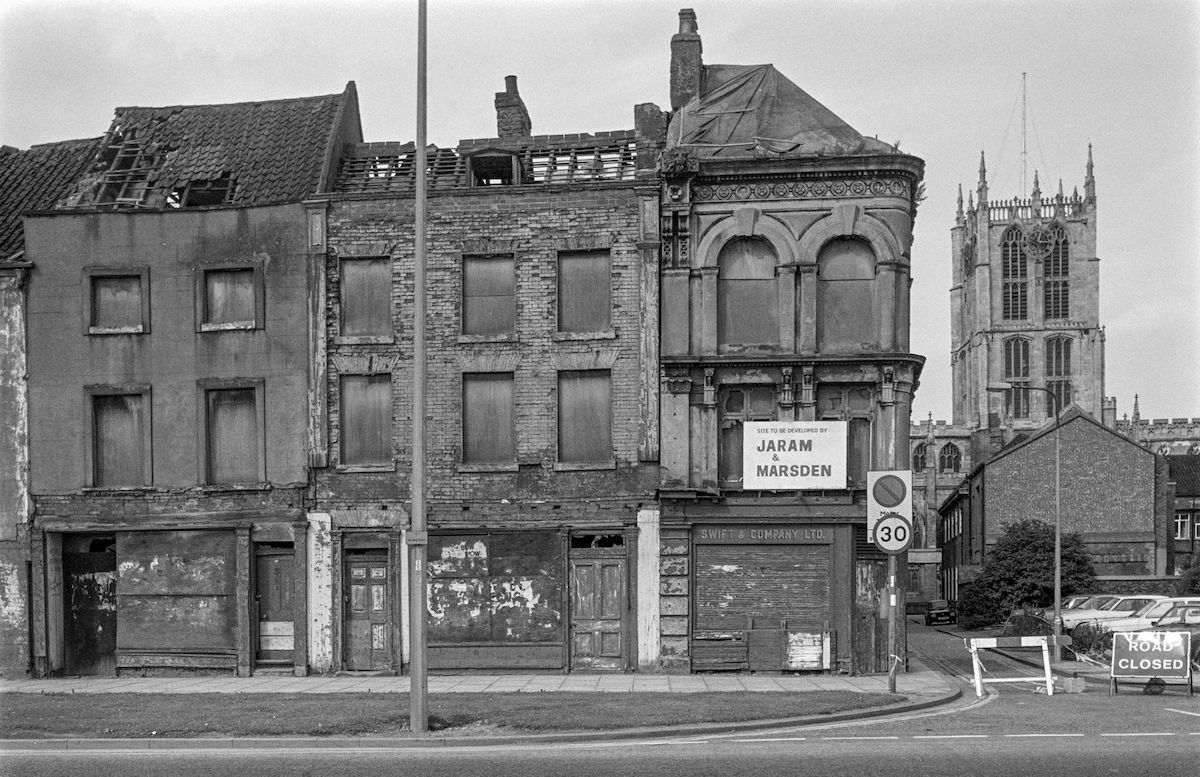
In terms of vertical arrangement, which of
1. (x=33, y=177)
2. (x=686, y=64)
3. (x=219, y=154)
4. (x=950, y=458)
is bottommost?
(x=950, y=458)

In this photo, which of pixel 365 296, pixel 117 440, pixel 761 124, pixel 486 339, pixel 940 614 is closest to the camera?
pixel 486 339

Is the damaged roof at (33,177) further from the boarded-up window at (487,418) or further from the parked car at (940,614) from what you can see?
the parked car at (940,614)

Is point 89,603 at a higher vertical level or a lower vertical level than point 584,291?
lower

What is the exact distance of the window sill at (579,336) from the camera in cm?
2857

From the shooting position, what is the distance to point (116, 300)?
2989cm

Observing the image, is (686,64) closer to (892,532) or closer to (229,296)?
(229,296)

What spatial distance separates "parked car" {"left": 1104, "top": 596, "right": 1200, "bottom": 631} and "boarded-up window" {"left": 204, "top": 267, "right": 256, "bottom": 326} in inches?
875

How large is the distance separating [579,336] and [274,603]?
326 inches

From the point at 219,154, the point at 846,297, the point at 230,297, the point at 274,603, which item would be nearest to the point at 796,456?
the point at 846,297

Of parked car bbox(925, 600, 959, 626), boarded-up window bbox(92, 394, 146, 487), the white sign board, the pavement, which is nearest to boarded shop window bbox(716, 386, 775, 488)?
the white sign board

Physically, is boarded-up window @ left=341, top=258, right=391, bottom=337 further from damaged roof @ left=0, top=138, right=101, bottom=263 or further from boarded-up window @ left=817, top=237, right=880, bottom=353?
boarded-up window @ left=817, top=237, right=880, bottom=353

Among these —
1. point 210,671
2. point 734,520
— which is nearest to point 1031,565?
point 734,520

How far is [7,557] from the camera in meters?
29.5

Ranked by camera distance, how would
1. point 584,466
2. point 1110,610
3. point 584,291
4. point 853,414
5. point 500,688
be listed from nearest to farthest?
point 500,688, point 853,414, point 584,466, point 584,291, point 1110,610
